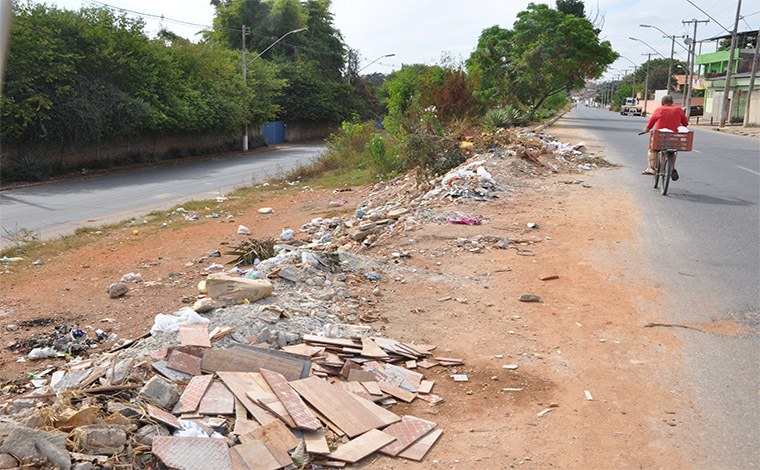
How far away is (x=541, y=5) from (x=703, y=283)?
35.0m

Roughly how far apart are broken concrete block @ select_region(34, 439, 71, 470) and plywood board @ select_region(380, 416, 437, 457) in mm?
1712

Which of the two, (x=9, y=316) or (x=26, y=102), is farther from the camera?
(x=26, y=102)

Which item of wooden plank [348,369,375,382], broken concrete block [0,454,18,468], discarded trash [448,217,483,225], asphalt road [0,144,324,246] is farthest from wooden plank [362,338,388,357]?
asphalt road [0,144,324,246]

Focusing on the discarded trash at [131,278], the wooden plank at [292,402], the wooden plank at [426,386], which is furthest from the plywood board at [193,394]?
the discarded trash at [131,278]

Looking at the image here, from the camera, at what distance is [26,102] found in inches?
866

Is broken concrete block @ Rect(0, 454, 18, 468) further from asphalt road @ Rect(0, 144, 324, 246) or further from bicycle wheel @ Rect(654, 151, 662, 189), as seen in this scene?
bicycle wheel @ Rect(654, 151, 662, 189)

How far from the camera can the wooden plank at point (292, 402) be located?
377 cm

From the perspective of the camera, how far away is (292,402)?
Answer: 3.99m

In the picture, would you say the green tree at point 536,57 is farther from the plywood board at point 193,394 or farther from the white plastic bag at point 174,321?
the plywood board at point 193,394

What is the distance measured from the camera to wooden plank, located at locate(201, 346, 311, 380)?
441 centimetres

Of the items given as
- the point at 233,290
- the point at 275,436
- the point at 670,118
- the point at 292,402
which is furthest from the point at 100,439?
the point at 670,118

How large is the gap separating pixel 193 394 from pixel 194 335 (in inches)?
32.8

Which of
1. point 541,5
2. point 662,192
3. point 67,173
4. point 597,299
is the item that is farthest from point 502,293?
point 541,5

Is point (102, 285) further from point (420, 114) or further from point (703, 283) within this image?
point (420, 114)
